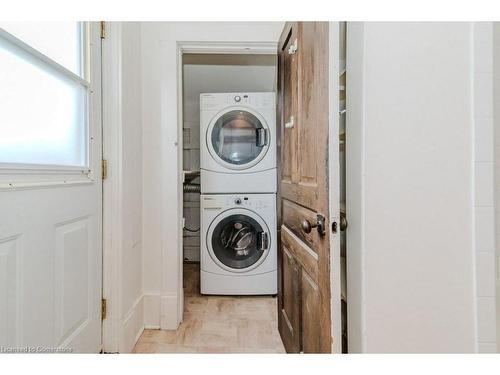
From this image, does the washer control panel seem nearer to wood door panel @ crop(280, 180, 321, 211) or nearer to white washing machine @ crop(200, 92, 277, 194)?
white washing machine @ crop(200, 92, 277, 194)

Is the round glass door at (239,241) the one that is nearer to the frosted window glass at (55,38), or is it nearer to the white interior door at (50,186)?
the white interior door at (50,186)

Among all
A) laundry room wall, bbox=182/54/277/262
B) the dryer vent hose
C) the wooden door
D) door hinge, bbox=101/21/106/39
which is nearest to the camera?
the wooden door

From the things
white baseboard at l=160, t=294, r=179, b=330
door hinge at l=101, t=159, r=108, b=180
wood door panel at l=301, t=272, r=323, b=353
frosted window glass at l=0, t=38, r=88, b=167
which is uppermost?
frosted window glass at l=0, t=38, r=88, b=167

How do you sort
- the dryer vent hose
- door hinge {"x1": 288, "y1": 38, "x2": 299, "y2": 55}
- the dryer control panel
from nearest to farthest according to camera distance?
door hinge {"x1": 288, "y1": 38, "x2": 299, "y2": 55}
the dryer control panel
the dryer vent hose

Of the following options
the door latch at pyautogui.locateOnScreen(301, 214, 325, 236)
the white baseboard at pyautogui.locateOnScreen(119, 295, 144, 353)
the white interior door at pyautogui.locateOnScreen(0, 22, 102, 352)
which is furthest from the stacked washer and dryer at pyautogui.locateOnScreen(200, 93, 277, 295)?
the door latch at pyautogui.locateOnScreen(301, 214, 325, 236)

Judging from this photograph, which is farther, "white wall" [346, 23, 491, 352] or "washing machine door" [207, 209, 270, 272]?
"washing machine door" [207, 209, 270, 272]

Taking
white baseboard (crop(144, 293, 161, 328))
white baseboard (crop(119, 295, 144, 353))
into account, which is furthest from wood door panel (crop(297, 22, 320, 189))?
white baseboard (crop(144, 293, 161, 328))

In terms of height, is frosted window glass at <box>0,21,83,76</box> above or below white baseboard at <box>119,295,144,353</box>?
above

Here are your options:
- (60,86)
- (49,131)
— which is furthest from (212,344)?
(60,86)

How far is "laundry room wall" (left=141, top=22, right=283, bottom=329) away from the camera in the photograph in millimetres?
1954

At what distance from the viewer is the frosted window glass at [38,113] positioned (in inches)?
35.9

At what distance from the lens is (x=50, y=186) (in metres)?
1.06

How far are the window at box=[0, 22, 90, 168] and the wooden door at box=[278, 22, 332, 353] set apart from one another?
97cm

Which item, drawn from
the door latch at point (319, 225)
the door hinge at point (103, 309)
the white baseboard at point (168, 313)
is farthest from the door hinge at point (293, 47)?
the white baseboard at point (168, 313)
